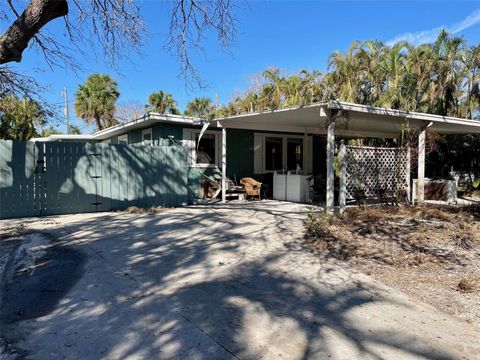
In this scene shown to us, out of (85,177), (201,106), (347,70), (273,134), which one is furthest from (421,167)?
(201,106)

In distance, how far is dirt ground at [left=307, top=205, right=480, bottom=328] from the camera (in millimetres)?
4121

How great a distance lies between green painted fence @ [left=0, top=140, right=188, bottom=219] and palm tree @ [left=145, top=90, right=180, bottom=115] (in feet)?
45.7

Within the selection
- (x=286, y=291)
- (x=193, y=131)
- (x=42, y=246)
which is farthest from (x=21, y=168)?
(x=286, y=291)

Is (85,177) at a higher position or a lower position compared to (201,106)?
lower

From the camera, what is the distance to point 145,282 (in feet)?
14.1

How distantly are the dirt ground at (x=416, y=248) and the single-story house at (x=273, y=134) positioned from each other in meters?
1.42

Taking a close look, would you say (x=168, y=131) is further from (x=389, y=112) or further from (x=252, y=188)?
(x=389, y=112)

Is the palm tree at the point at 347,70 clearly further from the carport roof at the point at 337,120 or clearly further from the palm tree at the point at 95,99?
the palm tree at the point at 95,99

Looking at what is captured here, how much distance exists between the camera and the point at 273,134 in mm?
13656

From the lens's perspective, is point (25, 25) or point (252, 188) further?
point (252, 188)

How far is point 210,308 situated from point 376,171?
7365 millimetres

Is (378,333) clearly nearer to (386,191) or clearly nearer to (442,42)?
(386,191)

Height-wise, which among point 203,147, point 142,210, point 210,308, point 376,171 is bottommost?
point 210,308

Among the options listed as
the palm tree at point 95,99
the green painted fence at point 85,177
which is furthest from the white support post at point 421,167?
the palm tree at point 95,99
